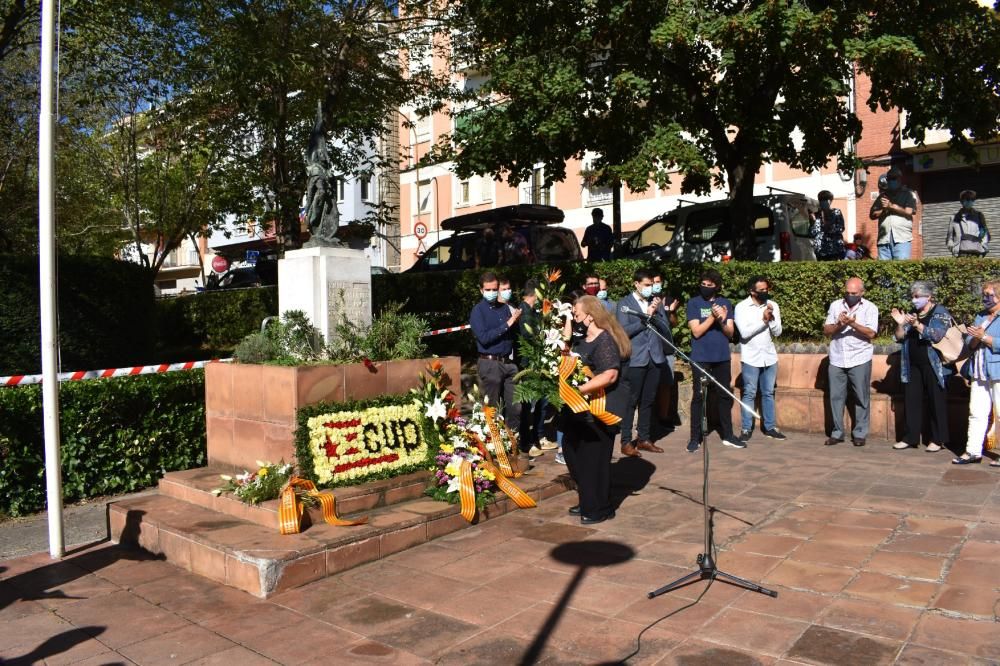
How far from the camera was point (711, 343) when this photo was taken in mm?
9617

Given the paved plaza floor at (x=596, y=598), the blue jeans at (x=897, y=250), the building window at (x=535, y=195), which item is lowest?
the paved plaza floor at (x=596, y=598)

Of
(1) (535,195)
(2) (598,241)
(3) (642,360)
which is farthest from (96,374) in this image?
(1) (535,195)

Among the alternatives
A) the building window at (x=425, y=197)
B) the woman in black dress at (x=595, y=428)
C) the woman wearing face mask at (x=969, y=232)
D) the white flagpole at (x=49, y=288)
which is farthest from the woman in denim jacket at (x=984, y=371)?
the building window at (x=425, y=197)

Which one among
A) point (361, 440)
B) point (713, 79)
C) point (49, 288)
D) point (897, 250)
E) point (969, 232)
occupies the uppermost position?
point (713, 79)

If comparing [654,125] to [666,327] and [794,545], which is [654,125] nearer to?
→ [666,327]

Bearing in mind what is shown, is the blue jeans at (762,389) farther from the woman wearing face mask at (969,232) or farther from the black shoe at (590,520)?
the woman wearing face mask at (969,232)

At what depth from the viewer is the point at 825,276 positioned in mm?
11117

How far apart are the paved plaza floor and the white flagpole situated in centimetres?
50

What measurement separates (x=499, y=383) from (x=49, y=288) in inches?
Answer: 173

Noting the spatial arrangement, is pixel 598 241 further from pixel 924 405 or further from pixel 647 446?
pixel 924 405

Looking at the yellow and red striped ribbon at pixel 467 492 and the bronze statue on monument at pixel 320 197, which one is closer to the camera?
the yellow and red striped ribbon at pixel 467 492

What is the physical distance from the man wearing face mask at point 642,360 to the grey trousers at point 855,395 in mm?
2109

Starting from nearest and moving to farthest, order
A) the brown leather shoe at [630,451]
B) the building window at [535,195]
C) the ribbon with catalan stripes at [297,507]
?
the ribbon with catalan stripes at [297,507]
the brown leather shoe at [630,451]
the building window at [535,195]

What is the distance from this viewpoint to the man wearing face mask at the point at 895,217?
13.3 meters
